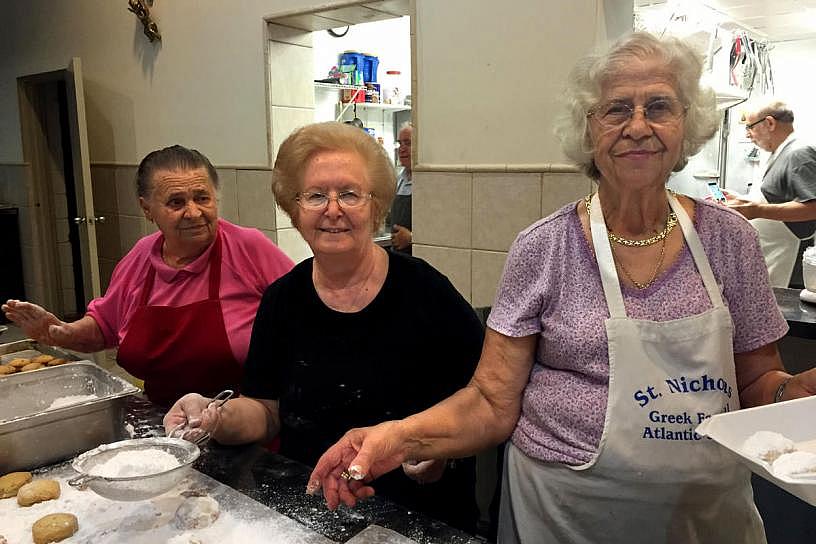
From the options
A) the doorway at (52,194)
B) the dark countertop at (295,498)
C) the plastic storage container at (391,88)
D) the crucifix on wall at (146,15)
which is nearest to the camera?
the dark countertop at (295,498)

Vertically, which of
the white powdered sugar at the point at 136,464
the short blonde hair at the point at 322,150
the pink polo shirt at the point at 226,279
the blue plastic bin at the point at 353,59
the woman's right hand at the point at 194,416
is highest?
the blue plastic bin at the point at 353,59

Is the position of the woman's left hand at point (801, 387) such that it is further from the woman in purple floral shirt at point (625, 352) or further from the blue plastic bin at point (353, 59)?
the blue plastic bin at point (353, 59)

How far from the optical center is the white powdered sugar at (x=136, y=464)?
39.5 inches

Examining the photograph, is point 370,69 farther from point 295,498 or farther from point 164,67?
point 295,498

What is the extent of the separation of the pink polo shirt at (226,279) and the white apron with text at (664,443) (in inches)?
36.2

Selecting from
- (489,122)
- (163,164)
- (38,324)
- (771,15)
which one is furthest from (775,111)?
(38,324)

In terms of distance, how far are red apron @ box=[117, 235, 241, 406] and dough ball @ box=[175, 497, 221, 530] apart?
2.08 feet

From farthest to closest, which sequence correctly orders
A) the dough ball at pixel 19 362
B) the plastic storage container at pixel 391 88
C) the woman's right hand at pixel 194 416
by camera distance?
the plastic storage container at pixel 391 88 < the dough ball at pixel 19 362 < the woman's right hand at pixel 194 416

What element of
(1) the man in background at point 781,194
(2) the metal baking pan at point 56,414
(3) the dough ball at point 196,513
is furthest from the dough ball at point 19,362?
(1) the man in background at point 781,194

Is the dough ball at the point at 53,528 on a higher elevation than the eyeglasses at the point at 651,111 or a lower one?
lower

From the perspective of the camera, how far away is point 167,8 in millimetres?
3414

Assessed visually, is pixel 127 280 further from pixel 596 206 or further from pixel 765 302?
pixel 765 302

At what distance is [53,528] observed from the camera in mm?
973

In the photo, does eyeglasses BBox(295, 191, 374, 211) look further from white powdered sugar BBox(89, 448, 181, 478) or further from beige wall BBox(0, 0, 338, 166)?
beige wall BBox(0, 0, 338, 166)
